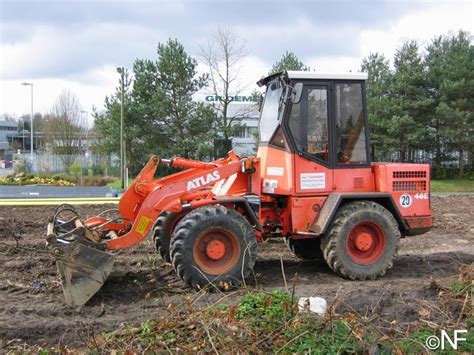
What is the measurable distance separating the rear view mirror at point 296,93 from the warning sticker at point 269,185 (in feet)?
3.90

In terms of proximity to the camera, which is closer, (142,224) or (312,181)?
(142,224)

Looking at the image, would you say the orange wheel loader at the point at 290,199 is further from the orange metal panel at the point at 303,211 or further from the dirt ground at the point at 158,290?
the dirt ground at the point at 158,290

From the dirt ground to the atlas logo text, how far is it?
134cm

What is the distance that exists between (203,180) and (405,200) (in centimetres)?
302

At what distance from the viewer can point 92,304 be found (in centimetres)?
626

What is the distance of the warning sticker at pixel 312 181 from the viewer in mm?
7289

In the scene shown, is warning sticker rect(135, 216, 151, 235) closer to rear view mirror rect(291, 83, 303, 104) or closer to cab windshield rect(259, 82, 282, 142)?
cab windshield rect(259, 82, 282, 142)

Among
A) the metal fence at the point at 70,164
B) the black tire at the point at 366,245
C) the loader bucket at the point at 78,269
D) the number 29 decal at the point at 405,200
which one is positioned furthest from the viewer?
the metal fence at the point at 70,164

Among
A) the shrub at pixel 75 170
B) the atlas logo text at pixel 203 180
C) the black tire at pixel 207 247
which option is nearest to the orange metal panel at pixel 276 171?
the atlas logo text at pixel 203 180

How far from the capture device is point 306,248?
8.49 m

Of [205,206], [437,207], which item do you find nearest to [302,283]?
[205,206]

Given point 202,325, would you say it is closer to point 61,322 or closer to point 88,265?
point 61,322

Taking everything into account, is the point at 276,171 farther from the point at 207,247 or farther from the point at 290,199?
the point at 207,247

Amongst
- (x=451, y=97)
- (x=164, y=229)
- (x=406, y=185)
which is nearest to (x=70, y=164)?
(x=451, y=97)
